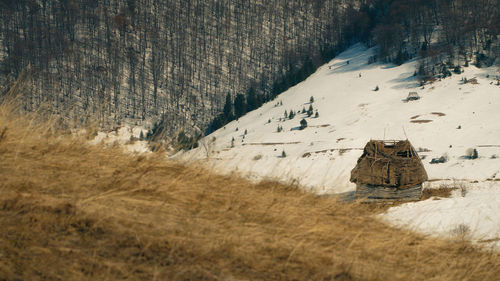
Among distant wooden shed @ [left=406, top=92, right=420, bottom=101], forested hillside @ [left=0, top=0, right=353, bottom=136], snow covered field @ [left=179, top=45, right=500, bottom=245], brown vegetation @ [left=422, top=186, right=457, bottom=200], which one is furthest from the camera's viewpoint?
forested hillside @ [left=0, top=0, right=353, bottom=136]

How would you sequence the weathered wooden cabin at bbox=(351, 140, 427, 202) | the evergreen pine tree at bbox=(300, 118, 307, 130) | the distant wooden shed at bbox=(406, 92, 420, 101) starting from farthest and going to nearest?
the distant wooden shed at bbox=(406, 92, 420, 101)
the evergreen pine tree at bbox=(300, 118, 307, 130)
the weathered wooden cabin at bbox=(351, 140, 427, 202)

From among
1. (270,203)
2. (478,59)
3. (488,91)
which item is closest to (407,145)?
(270,203)

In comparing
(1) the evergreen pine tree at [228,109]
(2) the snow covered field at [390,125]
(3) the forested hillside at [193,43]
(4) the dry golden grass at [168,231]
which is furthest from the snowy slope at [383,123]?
(4) the dry golden grass at [168,231]

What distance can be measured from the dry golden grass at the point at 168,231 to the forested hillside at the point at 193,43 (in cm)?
8620

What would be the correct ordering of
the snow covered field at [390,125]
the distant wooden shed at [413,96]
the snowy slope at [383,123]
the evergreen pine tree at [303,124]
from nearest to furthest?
the snow covered field at [390,125] → the snowy slope at [383,123] → the evergreen pine tree at [303,124] → the distant wooden shed at [413,96]

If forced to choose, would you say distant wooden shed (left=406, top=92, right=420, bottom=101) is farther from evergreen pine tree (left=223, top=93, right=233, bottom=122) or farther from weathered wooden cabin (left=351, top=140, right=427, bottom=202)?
weathered wooden cabin (left=351, top=140, right=427, bottom=202)

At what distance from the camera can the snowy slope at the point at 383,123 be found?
1588 inches

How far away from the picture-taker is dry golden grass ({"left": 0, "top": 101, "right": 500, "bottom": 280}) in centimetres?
288

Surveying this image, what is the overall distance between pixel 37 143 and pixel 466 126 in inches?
2103

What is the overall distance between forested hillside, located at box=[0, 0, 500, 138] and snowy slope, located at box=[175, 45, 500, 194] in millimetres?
14457

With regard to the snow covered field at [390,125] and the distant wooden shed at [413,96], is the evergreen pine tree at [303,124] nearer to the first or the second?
the snow covered field at [390,125]

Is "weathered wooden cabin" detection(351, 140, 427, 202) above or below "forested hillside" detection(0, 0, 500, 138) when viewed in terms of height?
below

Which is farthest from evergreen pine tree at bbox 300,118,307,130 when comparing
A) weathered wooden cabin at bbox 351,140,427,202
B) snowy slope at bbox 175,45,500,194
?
weathered wooden cabin at bbox 351,140,427,202

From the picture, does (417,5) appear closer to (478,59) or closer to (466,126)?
(478,59)
